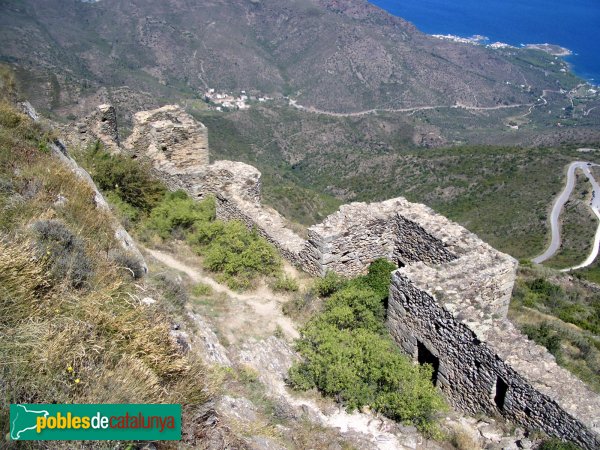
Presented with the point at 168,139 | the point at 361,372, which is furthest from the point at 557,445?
the point at 168,139

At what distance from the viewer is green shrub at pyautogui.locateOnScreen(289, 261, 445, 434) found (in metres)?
6.84

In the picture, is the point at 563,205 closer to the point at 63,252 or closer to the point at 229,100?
the point at 63,252

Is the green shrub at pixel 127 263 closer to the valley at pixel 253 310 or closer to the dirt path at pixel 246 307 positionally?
the valley at pixel 253 310

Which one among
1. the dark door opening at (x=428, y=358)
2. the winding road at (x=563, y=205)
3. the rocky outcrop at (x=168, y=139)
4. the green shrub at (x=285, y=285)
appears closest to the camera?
the dark door opening at (x=428, y=358)

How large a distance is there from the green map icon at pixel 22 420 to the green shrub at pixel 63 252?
1.50m

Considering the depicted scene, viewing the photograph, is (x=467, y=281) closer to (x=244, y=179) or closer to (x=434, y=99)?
(x=244, y=179)

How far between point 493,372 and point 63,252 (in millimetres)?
6367

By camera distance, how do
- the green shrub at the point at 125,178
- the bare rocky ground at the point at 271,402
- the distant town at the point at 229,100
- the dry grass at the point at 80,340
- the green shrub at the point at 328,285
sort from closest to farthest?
→ 1. the dry grass at the point at 80,340
2. the bare rocky ground at the point at 271,402
3. the green shrub at the point at 328,285
4. the green shrub at the point at 125,178
5. the distant town at the point at 229,100

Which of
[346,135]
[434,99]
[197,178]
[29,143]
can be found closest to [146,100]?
[346,135]

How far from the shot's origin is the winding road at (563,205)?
4449cm

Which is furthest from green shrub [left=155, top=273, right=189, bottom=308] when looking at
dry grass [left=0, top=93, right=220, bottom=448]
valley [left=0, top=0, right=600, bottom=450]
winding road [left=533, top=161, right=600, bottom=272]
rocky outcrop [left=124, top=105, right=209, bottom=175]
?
winding road [left=533, top=161, right=600, bottom=272]

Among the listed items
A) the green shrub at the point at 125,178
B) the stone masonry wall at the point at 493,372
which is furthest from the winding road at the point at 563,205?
the green shrub at the point at 125,178

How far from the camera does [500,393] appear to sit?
7227 mm

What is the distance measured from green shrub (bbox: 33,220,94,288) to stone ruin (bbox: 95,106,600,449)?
18.8 feet
